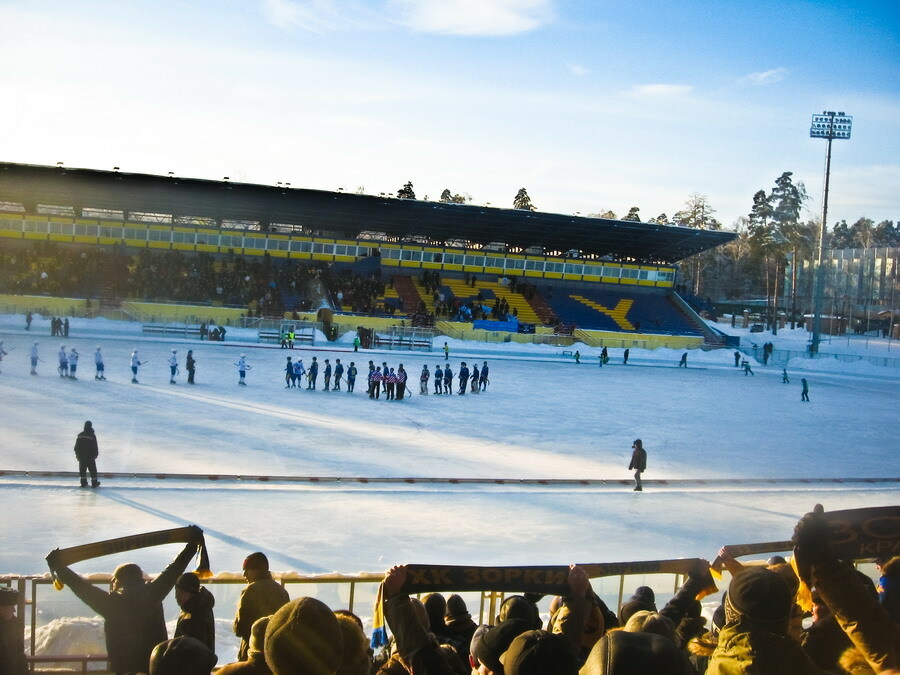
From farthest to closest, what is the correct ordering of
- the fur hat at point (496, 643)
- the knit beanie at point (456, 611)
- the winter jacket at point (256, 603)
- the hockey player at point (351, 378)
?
1. the hockey player at point (351, 378)
2. the knit beanie at point (456, 611)
3. the winter jacket at point (256, 603)
4. the fur hat at point (496, 643)

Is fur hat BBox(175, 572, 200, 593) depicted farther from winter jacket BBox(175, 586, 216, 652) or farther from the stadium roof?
the stadium roof

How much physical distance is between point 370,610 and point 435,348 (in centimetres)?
3656

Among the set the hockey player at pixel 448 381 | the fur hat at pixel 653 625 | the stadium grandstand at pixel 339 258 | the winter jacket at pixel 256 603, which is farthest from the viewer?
the stadium grandstand at pixel 339 258

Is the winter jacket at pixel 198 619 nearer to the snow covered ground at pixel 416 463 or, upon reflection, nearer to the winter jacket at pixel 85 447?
the snow covered ground at pixel 416 463

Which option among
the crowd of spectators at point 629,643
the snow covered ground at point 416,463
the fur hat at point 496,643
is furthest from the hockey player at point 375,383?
the fur hat at point 496,643

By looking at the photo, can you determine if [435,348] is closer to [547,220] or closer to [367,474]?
[547,220]

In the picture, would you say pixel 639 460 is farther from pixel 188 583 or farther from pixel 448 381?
pixel 448 381

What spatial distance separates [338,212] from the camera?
5297cm

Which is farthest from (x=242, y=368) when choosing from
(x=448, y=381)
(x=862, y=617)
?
(x=862, y=617)

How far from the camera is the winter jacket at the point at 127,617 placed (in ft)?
12.8

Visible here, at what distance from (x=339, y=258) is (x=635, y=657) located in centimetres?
5364

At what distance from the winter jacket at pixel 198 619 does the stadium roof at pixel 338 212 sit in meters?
46.7

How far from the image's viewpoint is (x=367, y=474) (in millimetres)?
14195

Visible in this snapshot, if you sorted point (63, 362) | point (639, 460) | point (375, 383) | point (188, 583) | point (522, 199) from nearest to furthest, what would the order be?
point (188, 583) → point (639, 460) → point (63, 362) → point (375, 383) → point (522, 199)
